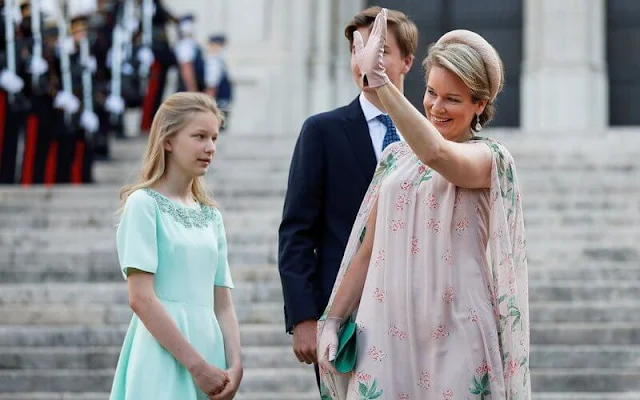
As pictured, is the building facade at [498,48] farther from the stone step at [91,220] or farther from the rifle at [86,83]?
the stone step at [91,220]

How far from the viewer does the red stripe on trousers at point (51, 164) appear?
1314 centimetres

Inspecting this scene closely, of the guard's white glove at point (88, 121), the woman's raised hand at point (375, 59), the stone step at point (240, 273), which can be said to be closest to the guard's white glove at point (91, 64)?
the guard's white glove at point (88, 121)

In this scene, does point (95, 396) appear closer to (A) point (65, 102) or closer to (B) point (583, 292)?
(B) point (583, 292)

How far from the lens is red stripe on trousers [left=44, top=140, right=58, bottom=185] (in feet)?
43.1

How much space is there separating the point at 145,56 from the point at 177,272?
36.0ft

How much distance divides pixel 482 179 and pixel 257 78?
41.5 feet

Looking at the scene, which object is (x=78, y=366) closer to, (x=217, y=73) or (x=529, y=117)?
(x=217, y=73)

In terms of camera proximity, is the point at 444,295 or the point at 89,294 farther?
the point at 89,294

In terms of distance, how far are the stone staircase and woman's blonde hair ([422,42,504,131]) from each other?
3.29 m

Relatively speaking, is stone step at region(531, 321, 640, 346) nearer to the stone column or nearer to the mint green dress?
the mint green dress

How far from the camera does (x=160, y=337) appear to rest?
4.17 meters

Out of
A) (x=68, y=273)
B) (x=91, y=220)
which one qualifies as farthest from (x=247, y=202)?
(x=68, y=273)

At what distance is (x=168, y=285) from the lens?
428cm

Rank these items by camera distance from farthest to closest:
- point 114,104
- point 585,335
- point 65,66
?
point 114,104, point 65,66, point 585,335
